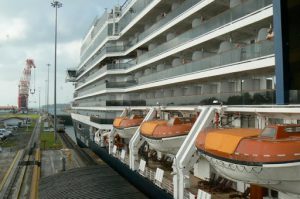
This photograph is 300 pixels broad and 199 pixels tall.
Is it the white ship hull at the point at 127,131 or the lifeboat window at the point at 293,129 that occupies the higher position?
the lifeboat window at the point at 293,129

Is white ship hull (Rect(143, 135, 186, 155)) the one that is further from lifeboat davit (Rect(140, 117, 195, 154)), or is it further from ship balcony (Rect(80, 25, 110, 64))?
ship balcony (Rect(80, 25, 110, 64))

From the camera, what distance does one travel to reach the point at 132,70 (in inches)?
1524

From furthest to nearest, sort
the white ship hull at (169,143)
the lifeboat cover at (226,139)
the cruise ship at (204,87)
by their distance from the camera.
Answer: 1. the white ship hull at (169,143)
2. the cruise ship at (204,87)
3. the lifeboat cover at (226,139)

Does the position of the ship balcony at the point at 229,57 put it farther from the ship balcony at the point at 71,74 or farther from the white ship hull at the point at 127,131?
the ship balcony at the point at 71,74

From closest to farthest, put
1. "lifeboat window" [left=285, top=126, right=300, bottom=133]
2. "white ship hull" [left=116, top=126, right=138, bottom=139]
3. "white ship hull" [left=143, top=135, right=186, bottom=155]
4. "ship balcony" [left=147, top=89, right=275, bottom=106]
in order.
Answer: "lifeboat window" [left=285, top=126, right=300, bottom=133] < "ship balcony" [left=147, top=89, right=275, bottom=106] < "white ship hull" [left=143, top=135, right=186, bottom=155] < "white ship hull" [left=116, top=126, right=138, bottom=139]

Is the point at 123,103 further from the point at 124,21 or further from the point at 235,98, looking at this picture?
the point at 235,98

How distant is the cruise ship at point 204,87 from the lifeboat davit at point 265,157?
10cm

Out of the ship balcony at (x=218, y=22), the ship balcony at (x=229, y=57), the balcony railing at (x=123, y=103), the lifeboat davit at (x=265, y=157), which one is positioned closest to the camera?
the lifeboat davit at (x=265, y=157)

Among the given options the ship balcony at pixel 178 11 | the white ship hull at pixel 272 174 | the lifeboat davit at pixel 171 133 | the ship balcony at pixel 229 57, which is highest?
the ship balcony at pixel 178 11

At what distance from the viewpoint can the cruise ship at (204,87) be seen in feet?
49.9

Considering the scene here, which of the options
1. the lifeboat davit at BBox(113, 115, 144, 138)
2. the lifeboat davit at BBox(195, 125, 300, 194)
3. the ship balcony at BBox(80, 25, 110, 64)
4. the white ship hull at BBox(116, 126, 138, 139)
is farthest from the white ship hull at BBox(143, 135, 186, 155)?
the ship balcony at BBox(80, 25, 110, 64)

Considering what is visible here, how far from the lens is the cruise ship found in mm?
15211

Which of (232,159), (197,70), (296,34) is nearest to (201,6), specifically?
(197,70)

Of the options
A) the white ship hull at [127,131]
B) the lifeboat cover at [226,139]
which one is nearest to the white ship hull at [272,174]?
the lifeboat cover at [226,139]
